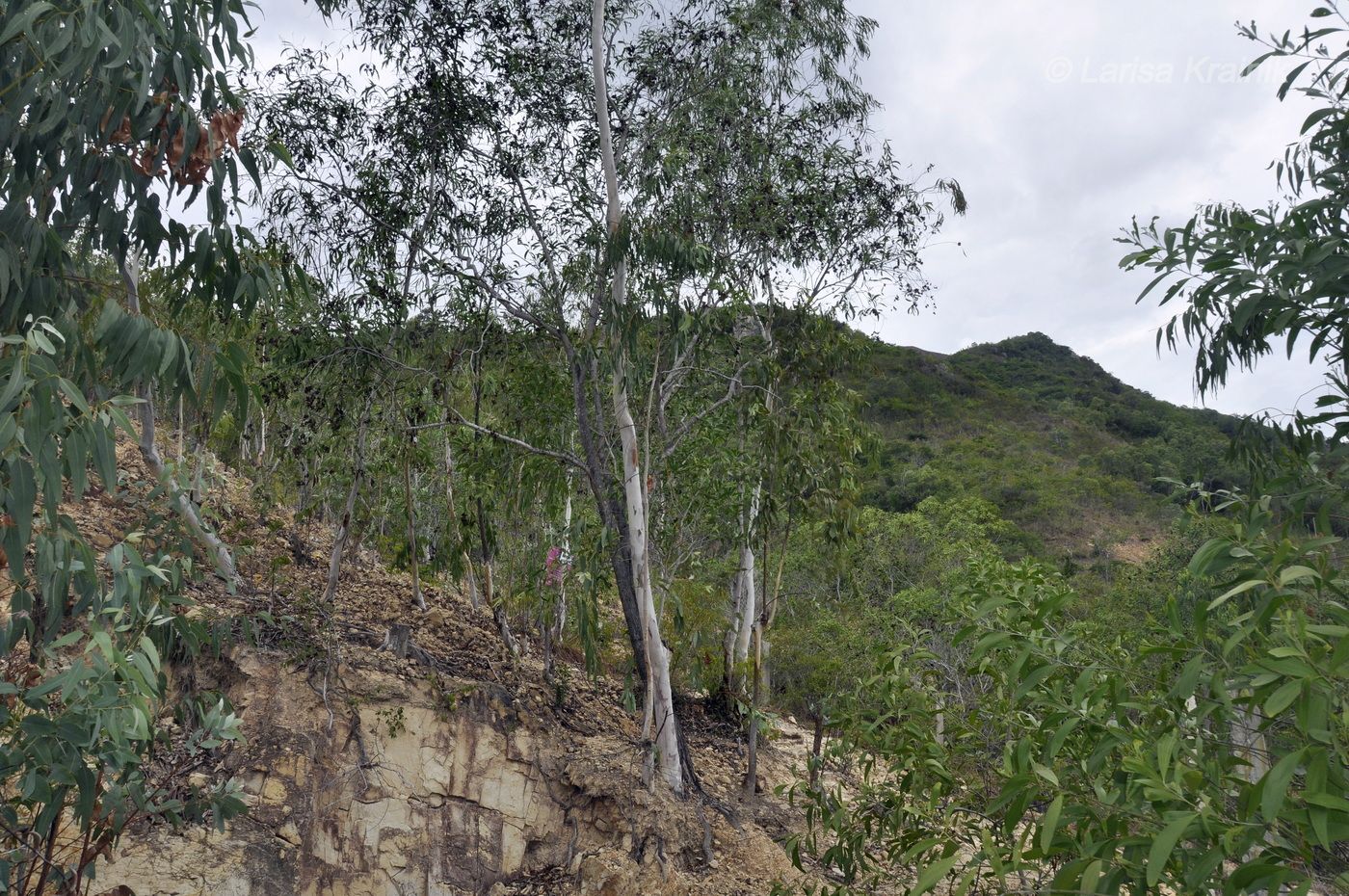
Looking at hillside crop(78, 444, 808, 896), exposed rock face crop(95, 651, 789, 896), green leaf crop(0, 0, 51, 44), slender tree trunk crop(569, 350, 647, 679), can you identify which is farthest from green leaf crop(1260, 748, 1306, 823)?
slender tree trunk crop(569, 350, 647, 679)

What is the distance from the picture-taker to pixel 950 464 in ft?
91.1

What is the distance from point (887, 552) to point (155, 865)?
10975mm

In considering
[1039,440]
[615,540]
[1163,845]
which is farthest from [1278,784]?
[1039,440]

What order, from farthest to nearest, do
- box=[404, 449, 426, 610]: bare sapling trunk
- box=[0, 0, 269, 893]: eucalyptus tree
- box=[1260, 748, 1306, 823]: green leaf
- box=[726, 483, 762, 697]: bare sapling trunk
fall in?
box=[726, 483, 762, 697]: bare sapling trunk, box=[404, 449, 426, 610]: bare sapling trunk, box=[0, 0, 269, 893]: eucalyptus tree, box=[1260, 748, 1306, 823]: green leaf

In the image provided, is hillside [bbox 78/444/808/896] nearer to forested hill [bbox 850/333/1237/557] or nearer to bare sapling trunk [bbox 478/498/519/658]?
bare sapling trunk [bbox 478/498/519/658]

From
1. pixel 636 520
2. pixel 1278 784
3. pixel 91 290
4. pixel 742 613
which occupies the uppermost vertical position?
pixel 91 290

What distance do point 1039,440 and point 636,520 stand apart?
30.1 metres

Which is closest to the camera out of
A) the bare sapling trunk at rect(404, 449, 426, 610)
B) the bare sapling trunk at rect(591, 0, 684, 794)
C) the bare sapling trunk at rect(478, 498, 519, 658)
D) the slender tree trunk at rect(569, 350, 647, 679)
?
the bare sapling trunk at rect(591, 0, 684, 794)

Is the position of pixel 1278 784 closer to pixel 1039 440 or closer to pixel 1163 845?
pixel 1163 845

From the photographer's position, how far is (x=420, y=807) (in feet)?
19.0

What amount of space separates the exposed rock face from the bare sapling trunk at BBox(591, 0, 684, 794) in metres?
0.31

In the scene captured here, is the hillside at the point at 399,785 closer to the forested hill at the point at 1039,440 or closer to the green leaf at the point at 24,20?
the green leaf at the point at 24,20

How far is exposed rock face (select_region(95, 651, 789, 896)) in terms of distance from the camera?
5262 millimetres

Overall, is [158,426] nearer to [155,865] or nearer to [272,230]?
[272,230]
